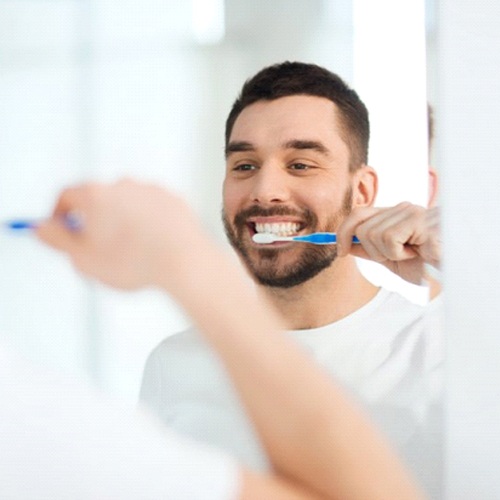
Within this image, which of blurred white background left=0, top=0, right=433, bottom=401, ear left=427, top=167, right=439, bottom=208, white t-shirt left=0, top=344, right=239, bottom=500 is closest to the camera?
white t-shirt left=0, top=344, right=239, bottom=500

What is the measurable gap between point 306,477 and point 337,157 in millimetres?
443

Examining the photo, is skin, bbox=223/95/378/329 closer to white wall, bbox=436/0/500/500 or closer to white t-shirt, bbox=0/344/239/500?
white wall, bbox=436/0/500/500

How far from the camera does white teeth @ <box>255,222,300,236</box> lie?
1088 mm

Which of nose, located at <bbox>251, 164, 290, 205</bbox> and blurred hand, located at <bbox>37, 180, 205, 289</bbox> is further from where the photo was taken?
nose, located at <bbox>251, 164, 290, 205</bbox>

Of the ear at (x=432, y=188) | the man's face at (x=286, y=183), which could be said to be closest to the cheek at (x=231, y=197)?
the man's face at (x=286, y=183)

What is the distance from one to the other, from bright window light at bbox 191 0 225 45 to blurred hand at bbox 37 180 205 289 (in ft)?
0.64

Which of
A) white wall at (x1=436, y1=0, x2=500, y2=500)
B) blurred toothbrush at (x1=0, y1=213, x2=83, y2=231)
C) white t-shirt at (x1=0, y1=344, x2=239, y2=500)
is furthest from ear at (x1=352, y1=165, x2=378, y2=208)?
white t-shirt at (x1=0, y1=344, x2=239, y2=500)

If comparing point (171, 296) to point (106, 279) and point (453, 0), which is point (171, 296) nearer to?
point (106, 279)

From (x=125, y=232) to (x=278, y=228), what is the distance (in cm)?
25

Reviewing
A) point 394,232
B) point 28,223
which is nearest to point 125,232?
point 28,223

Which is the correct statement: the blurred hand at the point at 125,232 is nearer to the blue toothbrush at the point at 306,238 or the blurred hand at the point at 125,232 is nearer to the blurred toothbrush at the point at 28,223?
the blurred toothbrush at the point at 28,223

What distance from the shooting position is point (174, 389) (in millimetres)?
1057

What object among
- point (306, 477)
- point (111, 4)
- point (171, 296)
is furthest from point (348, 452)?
point (111, 4)

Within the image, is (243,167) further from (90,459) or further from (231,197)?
(90,459)
